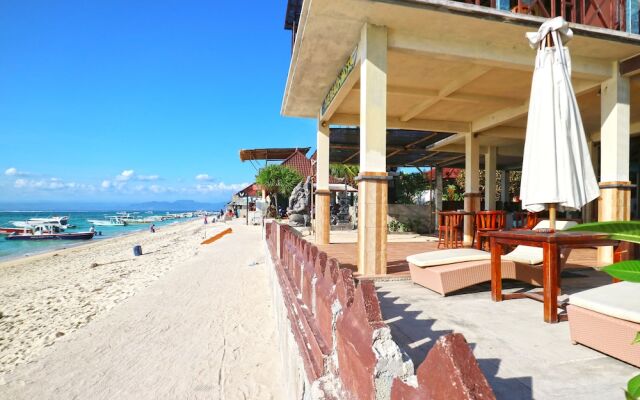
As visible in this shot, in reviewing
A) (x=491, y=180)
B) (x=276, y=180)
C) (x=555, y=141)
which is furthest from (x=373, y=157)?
(x=276, y=180)

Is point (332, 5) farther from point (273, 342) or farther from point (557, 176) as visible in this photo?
point (273, 342)

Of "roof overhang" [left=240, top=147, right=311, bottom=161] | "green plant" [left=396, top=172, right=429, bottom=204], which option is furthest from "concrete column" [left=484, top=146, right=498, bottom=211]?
"roof overhang" [left=240, top=147, right=311, bottom=161]

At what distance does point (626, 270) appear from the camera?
2.02ft

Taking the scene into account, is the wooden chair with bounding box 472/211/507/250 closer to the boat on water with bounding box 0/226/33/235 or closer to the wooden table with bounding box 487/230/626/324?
the wooden table with bounding box 487/230/626/324

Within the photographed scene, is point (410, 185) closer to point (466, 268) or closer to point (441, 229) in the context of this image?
point (441, 229)

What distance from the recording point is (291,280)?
11.9 feet

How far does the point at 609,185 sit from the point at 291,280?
18.9 ft

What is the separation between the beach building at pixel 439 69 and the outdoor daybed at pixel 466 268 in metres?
0.94

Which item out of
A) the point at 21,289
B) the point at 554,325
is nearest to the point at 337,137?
the point at 554,325

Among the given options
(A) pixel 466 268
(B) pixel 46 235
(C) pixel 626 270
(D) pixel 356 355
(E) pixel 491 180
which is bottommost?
(B) pixel 46 235

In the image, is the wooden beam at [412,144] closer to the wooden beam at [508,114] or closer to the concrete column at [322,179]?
the wooden beam at [508,114]

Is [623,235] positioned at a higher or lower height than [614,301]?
higher

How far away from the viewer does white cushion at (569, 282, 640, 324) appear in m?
1.94

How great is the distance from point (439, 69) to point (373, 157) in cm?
284
